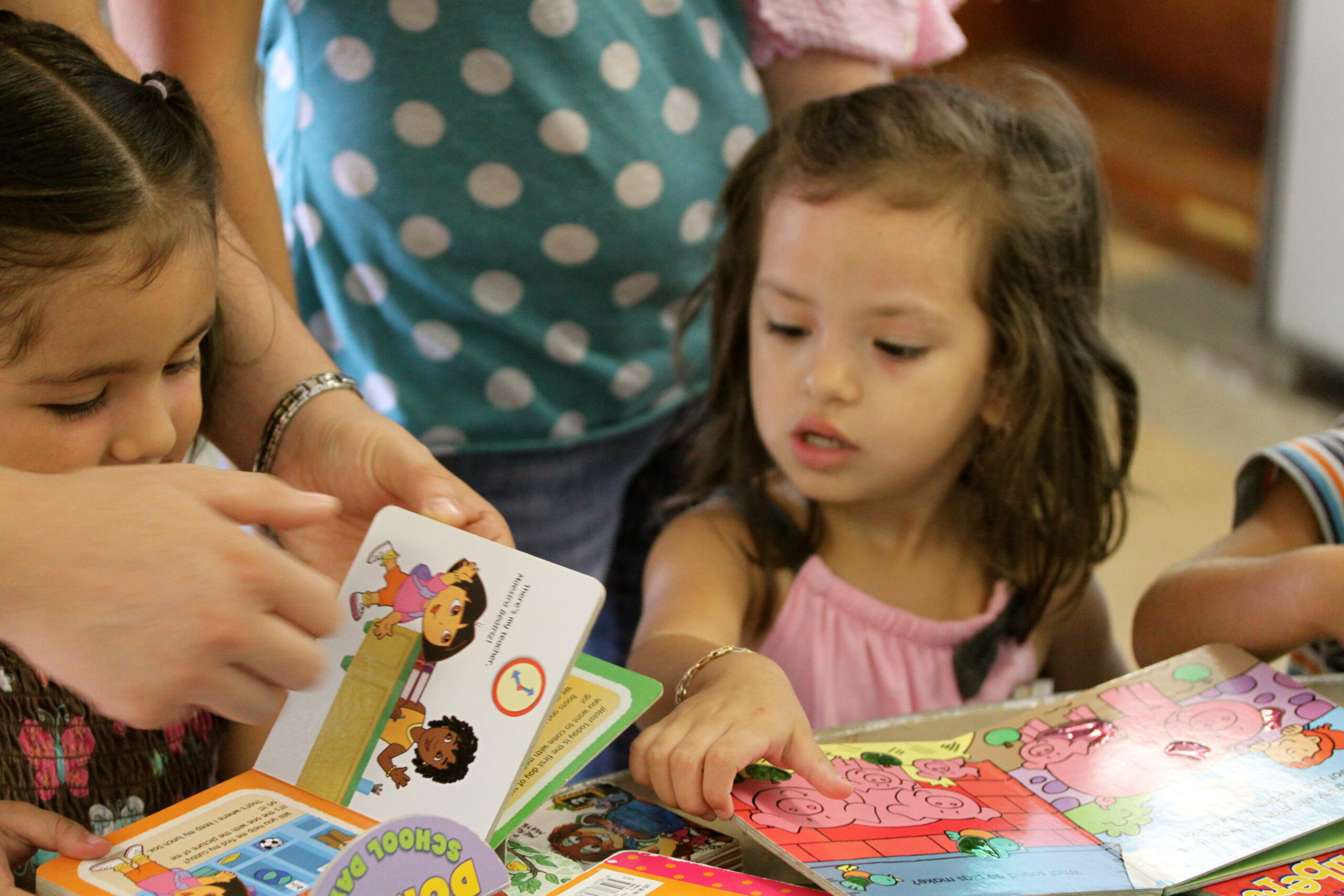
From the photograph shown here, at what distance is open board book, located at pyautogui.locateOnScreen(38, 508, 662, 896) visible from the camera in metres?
0.70

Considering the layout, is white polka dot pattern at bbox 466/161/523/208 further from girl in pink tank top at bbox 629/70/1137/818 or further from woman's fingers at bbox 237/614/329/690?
woman's fingers at bbox 237/614/329/690

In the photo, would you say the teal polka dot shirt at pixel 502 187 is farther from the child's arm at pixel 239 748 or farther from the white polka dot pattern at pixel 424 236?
the child's arm at pixel 239 748

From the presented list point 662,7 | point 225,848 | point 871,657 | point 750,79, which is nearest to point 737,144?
point 750,79

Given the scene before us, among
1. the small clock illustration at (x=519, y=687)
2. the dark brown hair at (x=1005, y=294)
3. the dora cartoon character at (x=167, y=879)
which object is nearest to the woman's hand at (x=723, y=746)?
the small clock illustration at (x=519, y=687)

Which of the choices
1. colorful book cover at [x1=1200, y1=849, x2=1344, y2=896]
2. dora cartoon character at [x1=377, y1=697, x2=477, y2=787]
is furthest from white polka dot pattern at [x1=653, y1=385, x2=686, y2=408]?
colorful book cover at [x1=1200, y1=849, x2=1344, y2=896]

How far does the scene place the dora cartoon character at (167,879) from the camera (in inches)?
25.5

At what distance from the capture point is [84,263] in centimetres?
72

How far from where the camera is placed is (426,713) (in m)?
0.73

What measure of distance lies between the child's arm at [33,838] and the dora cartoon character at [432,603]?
182 mm

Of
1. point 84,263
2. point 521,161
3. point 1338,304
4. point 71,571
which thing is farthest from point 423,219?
point 1338,304

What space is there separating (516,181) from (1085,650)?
71 centimetres

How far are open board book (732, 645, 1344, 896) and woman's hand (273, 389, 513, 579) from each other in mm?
Answer: 250

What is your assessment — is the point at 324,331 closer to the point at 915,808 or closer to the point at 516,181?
the point at 516,181

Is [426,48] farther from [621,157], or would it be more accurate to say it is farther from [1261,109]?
[1261,109]
